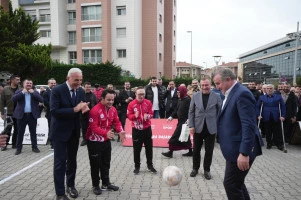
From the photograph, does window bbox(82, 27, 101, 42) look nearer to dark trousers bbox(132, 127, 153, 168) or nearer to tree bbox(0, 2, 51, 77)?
tree bbox(0, 2, 51, 77)

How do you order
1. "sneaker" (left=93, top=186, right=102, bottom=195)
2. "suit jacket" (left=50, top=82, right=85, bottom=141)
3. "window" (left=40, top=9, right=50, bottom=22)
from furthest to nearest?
"window" (left=40, top=9, right=50, bottom=22), "sneaker" (left=93, top=186, right=102, bottom=195), "suit jacket" (left=50, top=82, right=85, bottom=141)

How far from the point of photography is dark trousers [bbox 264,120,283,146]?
8.73 metres

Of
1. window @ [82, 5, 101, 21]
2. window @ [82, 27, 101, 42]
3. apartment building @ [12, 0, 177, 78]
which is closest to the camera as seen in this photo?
apartment building @ [12, 0, 177, 78]

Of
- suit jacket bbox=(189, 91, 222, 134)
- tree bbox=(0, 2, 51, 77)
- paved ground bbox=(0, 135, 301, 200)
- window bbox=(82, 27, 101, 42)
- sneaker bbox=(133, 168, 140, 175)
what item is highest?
window bbox=(82, 27, 101, 42)

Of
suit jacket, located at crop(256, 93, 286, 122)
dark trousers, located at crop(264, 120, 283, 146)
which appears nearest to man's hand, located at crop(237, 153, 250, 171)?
suit jacket, located at crop(256, 93, 286, 122)

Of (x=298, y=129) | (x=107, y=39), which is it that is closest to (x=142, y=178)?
(x=298, y=129)

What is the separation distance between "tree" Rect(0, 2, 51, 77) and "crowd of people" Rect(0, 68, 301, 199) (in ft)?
52.4

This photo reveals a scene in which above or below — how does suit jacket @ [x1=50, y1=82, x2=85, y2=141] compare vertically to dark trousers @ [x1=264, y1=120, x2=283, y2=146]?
above

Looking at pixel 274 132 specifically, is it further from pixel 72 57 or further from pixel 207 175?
pixel 72 57

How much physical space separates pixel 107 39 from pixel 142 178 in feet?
109

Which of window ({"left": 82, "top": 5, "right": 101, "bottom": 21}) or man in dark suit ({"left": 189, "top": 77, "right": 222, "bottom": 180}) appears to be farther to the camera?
window ({"left": 82, "top": 5, "right": 101, "bottom": 21})

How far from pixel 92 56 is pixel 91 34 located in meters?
3.04

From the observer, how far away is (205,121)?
18.7 ft

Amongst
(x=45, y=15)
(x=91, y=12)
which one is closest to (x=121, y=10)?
(x=91, y=12)
